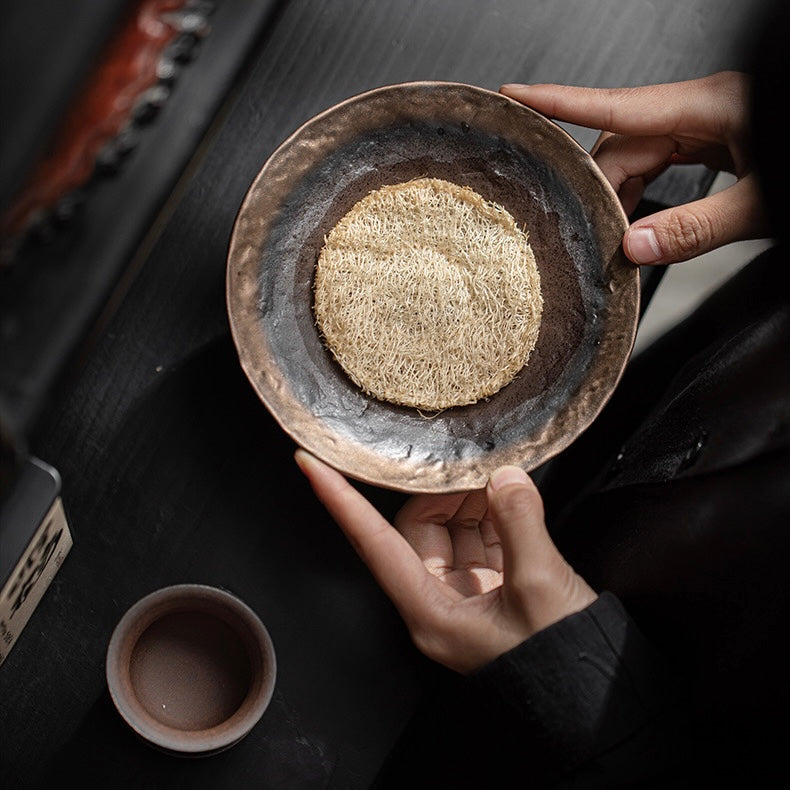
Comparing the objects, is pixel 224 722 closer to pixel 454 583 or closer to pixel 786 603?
pixel 454 583

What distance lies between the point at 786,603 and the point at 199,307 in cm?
71

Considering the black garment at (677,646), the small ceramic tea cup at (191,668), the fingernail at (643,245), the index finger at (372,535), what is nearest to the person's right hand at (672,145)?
the fingernail at (643,245)

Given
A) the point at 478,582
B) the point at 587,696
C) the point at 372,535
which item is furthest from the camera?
the point at 478,582

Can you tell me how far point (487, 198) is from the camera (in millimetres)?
1018

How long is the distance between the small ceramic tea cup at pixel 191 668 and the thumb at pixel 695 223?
59 cm

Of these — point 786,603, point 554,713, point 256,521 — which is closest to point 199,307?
point 256,521

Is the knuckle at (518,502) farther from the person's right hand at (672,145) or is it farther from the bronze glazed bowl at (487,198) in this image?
the person's right hand at (672,145)

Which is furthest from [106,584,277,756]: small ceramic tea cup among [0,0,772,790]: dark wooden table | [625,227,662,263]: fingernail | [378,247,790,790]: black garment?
[625,227,662,263]: fingernail

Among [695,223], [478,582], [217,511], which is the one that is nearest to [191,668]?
[217,511]

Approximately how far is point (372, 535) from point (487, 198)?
419mm

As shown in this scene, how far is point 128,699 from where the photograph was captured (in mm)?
874

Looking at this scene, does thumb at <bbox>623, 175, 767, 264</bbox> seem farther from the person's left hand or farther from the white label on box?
the white label on box

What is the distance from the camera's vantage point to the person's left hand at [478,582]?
0.81 m

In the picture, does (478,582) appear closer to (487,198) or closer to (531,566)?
(531,566)
